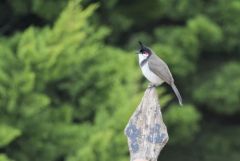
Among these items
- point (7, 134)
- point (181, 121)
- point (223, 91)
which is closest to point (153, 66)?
point (7, 134)

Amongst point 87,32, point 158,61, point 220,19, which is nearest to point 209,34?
point 220,19

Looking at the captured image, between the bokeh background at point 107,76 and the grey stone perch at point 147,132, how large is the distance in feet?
9.05

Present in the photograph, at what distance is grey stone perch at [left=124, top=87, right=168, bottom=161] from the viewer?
11.7ft

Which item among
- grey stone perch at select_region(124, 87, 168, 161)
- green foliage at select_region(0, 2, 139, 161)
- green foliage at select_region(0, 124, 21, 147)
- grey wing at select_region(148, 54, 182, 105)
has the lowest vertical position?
grey stone perch at select_region(124, 87, 168, 161)

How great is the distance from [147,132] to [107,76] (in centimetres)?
438

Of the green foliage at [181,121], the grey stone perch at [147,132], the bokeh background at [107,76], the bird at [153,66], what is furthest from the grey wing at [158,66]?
the green foliage at [181,121]

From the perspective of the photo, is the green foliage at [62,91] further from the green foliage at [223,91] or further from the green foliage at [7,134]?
the green foliage at [223,91]

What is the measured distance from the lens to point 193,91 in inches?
393

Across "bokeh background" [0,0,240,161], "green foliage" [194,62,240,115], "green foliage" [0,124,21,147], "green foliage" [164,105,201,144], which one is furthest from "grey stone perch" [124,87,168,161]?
"green foliage" [194,62,240,115]

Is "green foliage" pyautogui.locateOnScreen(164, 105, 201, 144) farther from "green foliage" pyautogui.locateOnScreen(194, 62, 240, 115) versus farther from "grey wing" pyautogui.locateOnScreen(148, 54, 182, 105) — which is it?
"grey wing" pyautogui.locateOnScreen(148, 54, 182, 105)

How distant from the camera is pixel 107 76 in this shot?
313 inches

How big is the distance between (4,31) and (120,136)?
9.65ft

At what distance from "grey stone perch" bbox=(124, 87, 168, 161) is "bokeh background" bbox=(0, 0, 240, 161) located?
2757 mm

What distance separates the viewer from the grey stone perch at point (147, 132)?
3566mm
